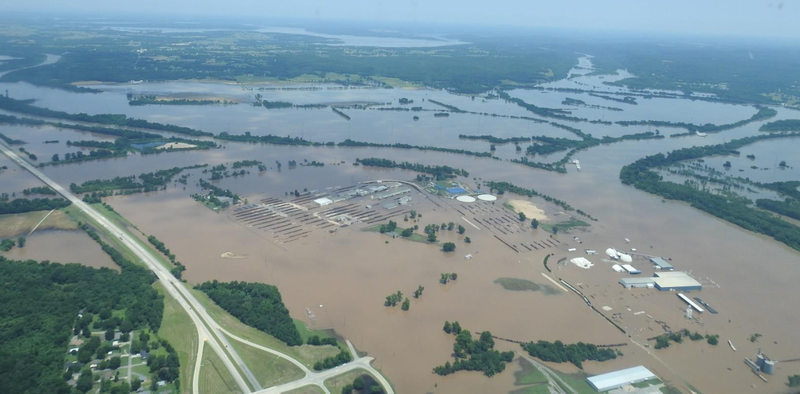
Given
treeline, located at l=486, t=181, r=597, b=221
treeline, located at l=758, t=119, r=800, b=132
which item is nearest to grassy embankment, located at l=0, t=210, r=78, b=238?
treeline, located at l=486, t=181, r=597, b=221

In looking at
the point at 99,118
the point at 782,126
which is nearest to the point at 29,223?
the point at 99,118

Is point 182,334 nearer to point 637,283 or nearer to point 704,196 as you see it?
point 637,283

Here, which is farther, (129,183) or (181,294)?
(129,183)

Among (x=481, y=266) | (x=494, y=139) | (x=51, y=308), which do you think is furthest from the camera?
(x=494, y=139)

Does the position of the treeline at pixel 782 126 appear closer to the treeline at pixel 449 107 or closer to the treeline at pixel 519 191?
the treeline at pixel 449 107

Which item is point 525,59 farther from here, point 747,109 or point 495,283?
point 495,283

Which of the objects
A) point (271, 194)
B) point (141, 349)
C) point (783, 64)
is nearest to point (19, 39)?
point (271, 194)
